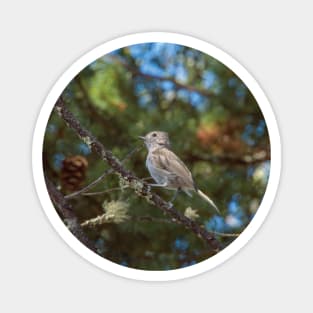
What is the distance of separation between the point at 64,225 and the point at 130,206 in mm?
156

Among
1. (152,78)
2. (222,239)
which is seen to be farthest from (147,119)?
(222,239)

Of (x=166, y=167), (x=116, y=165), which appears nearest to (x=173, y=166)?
(x=166, y=167)

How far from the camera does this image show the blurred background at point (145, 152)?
166 centimetres

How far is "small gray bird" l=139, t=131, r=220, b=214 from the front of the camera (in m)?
1.65

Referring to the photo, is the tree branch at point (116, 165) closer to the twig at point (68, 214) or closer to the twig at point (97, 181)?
the twig at point (97, 181)

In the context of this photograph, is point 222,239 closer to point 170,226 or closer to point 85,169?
point 170,226

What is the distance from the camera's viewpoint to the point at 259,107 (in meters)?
1.69

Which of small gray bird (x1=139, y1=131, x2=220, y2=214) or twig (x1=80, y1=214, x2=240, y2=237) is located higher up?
small gray bird (x1=139, y1=131, x2=220, y2=214)

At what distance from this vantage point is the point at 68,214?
163cm

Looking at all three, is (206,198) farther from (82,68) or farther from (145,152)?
(82,68)

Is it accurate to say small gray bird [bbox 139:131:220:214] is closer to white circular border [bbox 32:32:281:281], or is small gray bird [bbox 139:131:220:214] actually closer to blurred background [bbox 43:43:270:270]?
blurred background [bbox 43:43:270:270]

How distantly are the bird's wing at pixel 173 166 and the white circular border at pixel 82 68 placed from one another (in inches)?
6.7

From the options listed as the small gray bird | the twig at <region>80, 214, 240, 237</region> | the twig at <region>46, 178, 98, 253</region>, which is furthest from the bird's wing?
the twig at <region>46, 178, 98, 253</region>

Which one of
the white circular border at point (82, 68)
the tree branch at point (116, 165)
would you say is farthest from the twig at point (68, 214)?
the tree branch at point (116, 165)
